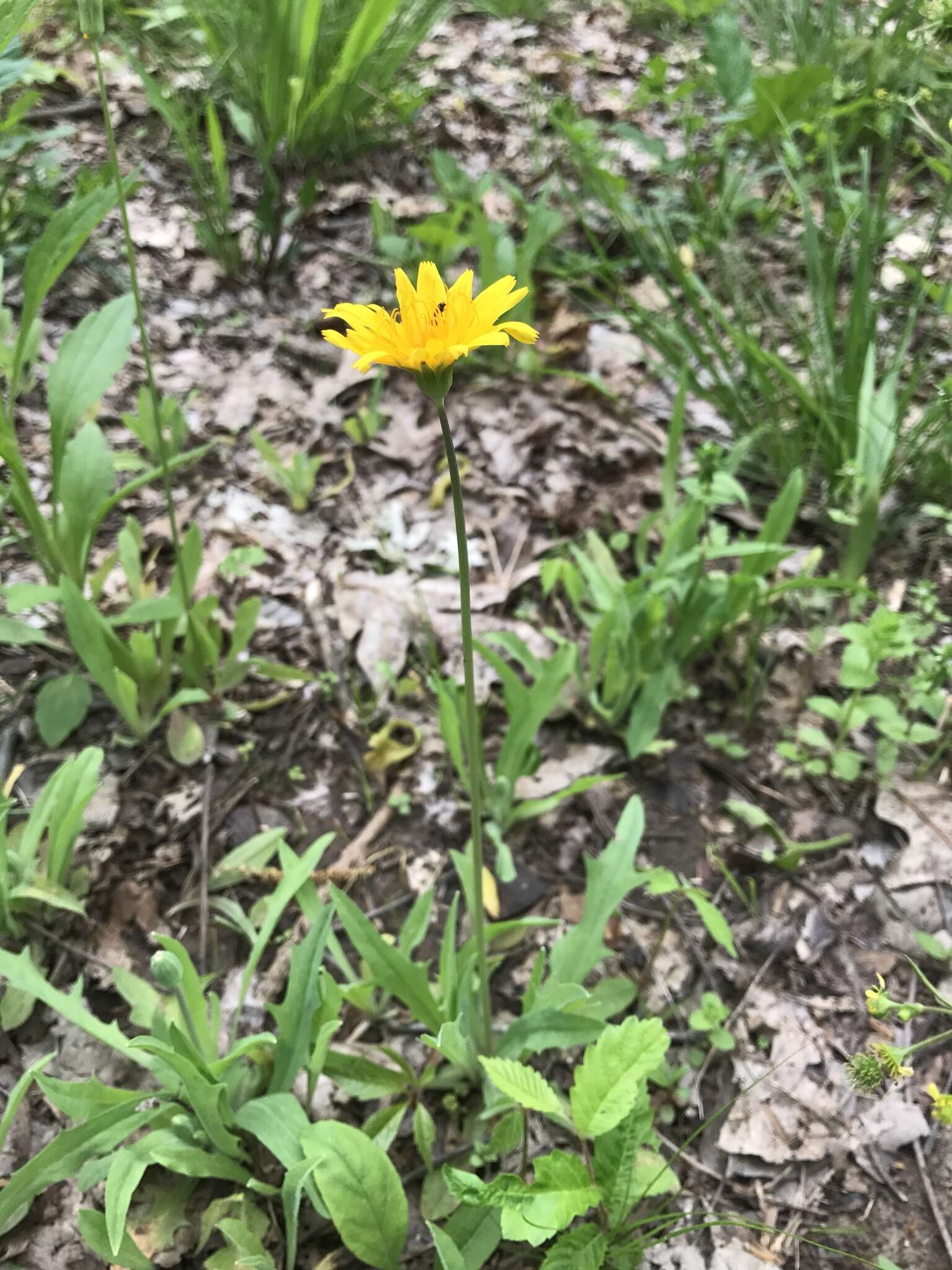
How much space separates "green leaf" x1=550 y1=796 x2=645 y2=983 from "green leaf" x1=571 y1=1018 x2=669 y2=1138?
0.20m

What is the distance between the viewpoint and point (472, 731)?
890 millimetres

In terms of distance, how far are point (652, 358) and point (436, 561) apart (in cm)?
100

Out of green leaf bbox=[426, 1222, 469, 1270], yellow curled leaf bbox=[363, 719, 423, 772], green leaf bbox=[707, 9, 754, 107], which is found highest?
green leaf bbox=[707, 9, 754, 107]

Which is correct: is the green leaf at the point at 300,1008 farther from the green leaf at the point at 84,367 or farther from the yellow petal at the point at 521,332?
the green leaf at the point at 84,367

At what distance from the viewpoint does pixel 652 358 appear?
239 cm

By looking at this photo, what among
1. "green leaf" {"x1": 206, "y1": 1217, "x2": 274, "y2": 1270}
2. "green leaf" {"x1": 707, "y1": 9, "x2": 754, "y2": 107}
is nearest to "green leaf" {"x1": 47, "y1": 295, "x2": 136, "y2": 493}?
"green leaf" {"x1": 206, "y1": 1217, "x2": 274, "y2": 1270}

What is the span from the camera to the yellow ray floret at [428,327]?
2.37 feet

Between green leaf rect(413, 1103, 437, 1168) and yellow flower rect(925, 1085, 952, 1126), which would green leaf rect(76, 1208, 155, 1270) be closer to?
green leaf rect(413, 1103, 437, 1168)

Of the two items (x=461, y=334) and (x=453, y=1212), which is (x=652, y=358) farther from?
(x=453, y=1212)

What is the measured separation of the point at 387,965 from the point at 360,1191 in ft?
0.90

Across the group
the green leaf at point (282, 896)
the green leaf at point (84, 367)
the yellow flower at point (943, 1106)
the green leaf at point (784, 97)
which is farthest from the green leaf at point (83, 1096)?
the green leaf at point (784, 97)

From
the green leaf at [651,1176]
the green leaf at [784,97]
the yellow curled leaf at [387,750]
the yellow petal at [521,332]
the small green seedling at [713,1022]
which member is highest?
the green leaf at [784,97]

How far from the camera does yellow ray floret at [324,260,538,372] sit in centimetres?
72

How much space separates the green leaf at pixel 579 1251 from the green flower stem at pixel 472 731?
0.27m
